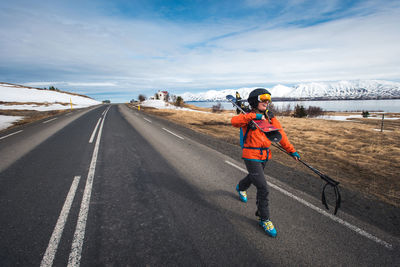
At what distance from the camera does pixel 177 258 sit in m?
2.43

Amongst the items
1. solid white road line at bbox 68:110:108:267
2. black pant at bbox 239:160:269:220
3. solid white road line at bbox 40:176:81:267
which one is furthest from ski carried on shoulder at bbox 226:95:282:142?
solid white road line at bbox 40:176:81:267

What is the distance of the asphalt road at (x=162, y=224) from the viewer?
2457 mm

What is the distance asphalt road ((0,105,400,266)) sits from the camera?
246 cm

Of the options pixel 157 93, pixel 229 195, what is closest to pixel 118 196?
pixel 229 195

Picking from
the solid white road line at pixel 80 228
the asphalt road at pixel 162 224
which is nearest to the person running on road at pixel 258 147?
the asphalt road at pixel 162 224

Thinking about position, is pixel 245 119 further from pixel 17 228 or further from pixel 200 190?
pixel 17 228

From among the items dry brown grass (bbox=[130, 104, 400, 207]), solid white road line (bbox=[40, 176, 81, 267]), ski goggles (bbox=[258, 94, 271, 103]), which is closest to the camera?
solid white road line (bbox=[40, 176, 81, 267])

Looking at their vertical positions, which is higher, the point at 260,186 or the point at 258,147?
the point at 258,147

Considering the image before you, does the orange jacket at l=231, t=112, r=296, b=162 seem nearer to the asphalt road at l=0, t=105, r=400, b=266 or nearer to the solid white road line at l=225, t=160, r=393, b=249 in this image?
the asphalt road at l=0, t=105, r=400, b=266

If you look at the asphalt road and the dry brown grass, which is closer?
the asphalt road

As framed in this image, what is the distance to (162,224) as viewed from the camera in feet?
10.2

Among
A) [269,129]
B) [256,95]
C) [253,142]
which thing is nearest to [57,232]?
[253,142]

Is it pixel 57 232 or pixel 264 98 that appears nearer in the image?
pixel 57 232

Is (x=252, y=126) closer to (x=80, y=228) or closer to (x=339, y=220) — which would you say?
(x=339, y=220)
